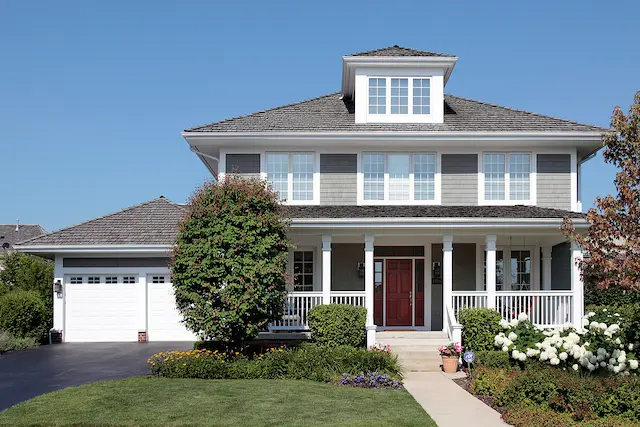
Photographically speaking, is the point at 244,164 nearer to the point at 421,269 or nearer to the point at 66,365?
the point at 421,269

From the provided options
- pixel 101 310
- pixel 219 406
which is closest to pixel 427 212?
pixel 219 406

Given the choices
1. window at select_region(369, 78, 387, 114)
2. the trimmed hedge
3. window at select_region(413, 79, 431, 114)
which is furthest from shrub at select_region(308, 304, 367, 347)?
window at select_region(413, 79, 431, 114)

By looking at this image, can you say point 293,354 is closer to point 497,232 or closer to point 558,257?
point 497,232

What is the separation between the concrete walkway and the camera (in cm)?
980

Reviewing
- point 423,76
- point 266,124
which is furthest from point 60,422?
point 423,76

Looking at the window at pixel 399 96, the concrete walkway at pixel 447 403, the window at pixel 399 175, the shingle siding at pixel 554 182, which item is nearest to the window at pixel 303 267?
the window at pixel 399 175

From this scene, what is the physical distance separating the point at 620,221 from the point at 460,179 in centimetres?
842

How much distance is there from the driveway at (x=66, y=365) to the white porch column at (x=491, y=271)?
8.50 meters

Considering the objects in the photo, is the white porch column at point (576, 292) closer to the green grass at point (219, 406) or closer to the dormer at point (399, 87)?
the dormer at point (399, 87)

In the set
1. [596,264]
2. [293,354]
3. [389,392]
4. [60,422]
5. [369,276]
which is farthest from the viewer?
[369,276]

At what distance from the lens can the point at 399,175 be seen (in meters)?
18.6

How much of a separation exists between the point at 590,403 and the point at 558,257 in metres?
9.59

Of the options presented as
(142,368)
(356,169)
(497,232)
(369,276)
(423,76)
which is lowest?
(142,368)

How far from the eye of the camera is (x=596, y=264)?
33.7ft
